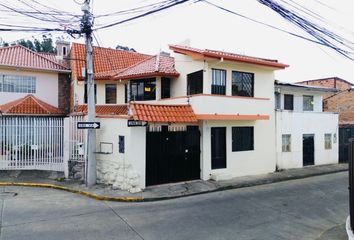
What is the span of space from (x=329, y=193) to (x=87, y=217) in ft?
29.7

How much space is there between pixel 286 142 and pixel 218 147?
4.89m

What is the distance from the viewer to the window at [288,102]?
641 inches

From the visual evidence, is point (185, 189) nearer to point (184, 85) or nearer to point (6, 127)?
point (184, 85)

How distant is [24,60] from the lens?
60.3 ft

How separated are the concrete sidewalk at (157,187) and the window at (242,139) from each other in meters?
1.44

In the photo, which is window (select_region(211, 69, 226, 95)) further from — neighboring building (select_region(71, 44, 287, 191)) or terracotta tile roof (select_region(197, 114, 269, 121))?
terracotta tile roof (select_region(197, 114, 269, 121))

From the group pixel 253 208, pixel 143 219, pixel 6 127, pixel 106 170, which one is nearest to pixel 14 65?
pixel 6 127

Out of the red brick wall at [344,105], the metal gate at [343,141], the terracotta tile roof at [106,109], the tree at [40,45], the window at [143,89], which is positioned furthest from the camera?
the tree at [40,45]

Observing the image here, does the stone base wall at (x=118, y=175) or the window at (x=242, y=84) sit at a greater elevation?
the window at (x=242, y=84)

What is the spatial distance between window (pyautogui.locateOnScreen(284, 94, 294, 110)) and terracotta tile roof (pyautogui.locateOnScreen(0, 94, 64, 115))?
48.5 feet

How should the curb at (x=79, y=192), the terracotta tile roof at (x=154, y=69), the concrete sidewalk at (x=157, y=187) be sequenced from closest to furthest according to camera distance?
the curb at (x=79, y=192) < the concrete sidewalk at (x=157, y=187) < the terracotta tile roof at (x=154, y=69)

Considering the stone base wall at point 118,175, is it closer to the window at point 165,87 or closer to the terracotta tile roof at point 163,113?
the terracotta tile roof at point 163,113

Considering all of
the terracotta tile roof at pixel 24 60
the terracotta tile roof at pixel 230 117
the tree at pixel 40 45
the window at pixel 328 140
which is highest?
the tree at pixel 40 45

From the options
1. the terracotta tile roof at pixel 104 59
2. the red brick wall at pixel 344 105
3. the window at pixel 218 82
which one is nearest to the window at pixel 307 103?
the red brick wall at pixel 344 105
